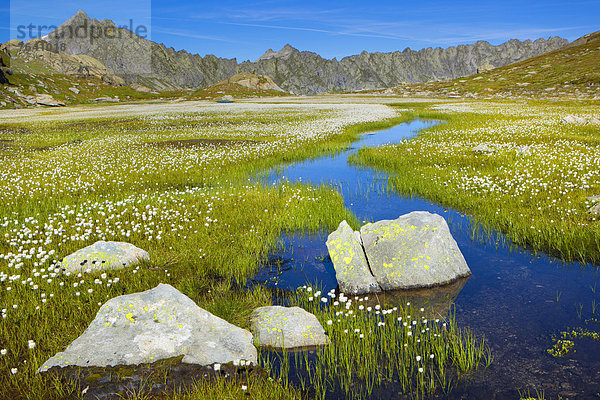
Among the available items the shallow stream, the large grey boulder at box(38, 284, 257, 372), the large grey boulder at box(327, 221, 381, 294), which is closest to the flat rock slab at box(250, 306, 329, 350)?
the large grey boulder at box(38, 284, 257, 372)

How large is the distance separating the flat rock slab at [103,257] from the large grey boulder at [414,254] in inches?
197

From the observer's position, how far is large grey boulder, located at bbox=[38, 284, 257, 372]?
4.69 metres

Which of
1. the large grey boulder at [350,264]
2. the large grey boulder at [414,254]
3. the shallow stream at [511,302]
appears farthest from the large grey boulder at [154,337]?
the large grey boulder at [414,254]

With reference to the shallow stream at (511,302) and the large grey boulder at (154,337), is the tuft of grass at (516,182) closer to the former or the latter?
the shallow stream at (511,302)

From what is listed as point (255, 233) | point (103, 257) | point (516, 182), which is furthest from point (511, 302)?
point (516, 182)

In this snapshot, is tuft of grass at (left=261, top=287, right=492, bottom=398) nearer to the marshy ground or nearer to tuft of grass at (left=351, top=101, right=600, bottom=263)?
the marshy ground

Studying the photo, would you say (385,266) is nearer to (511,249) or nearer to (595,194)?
(511,249)

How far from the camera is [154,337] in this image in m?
4.96

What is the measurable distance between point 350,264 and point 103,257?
5.02 meters

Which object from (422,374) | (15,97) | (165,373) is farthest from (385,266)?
(15,97)

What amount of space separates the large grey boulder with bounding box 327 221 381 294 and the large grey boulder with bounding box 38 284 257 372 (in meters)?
2.53

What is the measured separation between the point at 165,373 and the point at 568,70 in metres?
158

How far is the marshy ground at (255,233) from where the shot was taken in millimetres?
4938

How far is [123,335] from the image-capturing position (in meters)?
4.96
